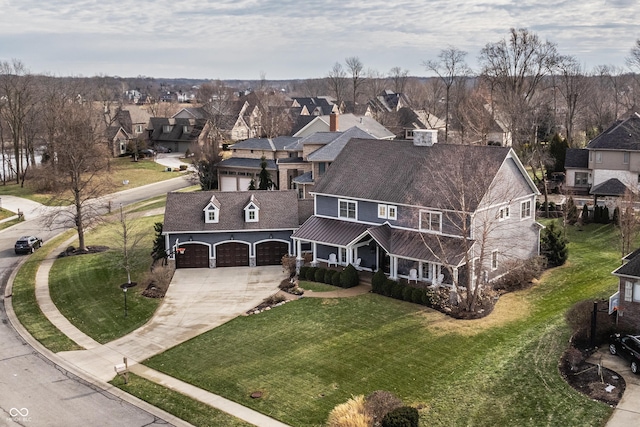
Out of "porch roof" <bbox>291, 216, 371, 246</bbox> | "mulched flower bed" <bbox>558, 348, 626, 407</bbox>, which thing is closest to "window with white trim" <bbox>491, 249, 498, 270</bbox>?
"porch roof" <bbox>291, 216, 371, 246</bbox>

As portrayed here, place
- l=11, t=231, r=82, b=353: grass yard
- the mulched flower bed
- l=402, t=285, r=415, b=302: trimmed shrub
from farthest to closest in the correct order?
l=402, t=285, r=415, b=302: trimmed shrub, l=11, t=231, r=82, b=353: grass yard, the mulched flower bed

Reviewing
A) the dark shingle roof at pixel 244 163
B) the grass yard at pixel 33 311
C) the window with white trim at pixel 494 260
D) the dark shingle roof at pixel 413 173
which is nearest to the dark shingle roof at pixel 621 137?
the dark shingle roof at pixel 413 173

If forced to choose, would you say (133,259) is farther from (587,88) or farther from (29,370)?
(587,88)

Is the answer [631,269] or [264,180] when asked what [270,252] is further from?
[631,269]

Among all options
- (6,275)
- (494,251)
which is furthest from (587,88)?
(6,275)

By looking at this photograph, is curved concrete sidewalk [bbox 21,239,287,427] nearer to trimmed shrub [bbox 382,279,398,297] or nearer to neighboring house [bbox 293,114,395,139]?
trimmed shrub [bbox 382,279,398,297]
